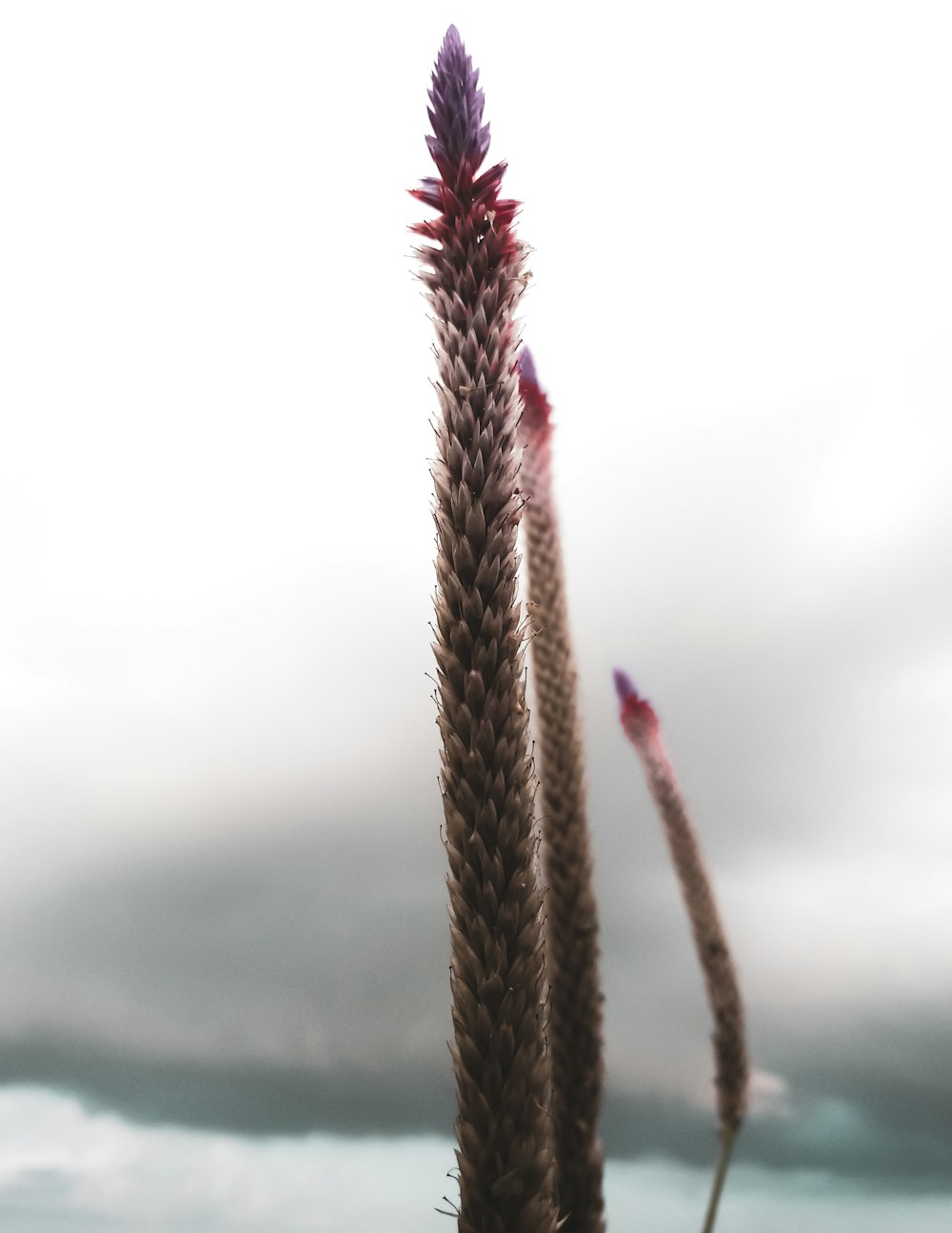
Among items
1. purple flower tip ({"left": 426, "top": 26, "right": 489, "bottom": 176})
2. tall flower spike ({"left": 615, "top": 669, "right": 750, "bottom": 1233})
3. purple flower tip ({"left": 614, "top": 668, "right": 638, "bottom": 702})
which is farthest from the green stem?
purple flower tip ({"left": 426, "top": 26, "right": 489, "bottom": 176})

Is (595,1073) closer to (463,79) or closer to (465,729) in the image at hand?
(465,729)

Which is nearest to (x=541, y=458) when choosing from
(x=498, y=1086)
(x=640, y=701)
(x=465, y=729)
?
(x=640, y=701)

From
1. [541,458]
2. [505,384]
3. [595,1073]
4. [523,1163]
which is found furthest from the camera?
[541,458]

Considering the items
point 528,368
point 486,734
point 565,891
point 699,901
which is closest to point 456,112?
point 486,734

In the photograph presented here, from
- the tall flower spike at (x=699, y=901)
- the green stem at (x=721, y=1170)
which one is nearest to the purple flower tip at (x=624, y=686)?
the tall flower spike at (x=699, y=901)

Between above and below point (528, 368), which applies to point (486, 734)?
below

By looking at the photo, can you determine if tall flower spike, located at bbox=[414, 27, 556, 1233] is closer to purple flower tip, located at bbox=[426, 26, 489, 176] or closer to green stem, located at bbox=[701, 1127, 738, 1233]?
purple flower tip, located at bbox=[426, 26, 489, 176]

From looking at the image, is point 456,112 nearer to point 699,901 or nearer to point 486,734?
point 486,734
